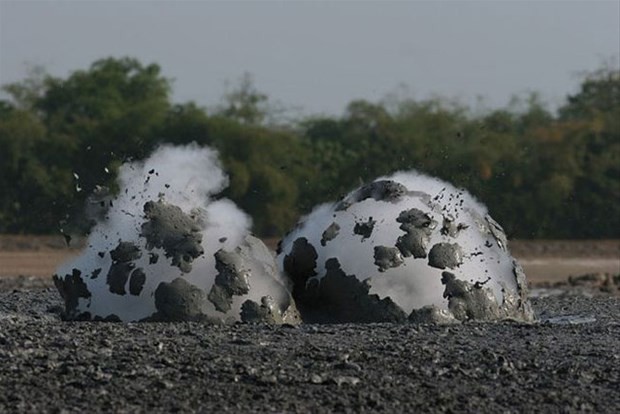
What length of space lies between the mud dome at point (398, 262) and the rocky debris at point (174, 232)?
3.51ft

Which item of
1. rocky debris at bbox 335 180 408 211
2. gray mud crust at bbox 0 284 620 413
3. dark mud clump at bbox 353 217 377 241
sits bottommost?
gray mud crust at bbox 0 284 620 413

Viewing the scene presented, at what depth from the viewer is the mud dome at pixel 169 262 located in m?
15.6

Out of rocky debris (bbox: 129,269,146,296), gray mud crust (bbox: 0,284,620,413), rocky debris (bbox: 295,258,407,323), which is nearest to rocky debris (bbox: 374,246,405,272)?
rocky debris (bbox: 295,258,407,323)

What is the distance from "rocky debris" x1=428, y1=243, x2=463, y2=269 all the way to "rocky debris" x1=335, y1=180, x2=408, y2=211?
69cm

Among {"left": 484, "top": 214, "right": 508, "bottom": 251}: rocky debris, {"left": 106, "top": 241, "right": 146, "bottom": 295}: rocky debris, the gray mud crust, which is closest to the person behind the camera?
the gray mud crust

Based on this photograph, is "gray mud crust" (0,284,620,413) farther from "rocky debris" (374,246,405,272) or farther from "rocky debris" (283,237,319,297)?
"rocky debris" (283,237,319,297)

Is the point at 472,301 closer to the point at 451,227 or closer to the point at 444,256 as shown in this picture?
the point at 444,256

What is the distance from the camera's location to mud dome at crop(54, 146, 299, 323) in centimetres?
1565

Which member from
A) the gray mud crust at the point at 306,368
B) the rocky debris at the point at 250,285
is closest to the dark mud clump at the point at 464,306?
the gray mud crust at the point at 306,368

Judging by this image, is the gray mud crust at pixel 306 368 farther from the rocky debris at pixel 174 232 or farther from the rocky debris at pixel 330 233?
the rocky debris at pixel 330 233

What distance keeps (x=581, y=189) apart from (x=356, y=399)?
3504cm

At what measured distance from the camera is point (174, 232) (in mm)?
15906

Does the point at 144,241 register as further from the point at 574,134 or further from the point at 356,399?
the point at 574,134

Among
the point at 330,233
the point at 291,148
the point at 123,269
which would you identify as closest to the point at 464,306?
the point at 330,233
